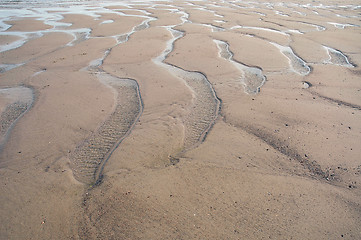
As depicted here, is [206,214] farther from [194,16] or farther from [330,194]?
[194,16]

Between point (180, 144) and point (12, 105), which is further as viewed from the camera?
point (12, 105)

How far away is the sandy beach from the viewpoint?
115 inches

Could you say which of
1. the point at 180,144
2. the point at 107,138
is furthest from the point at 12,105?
the point at 180,144

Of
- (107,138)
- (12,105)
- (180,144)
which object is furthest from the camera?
(12,105)

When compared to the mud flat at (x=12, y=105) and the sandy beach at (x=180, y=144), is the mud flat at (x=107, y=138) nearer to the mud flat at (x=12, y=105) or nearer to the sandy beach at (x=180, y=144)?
the sandy beach at (x=180, y=144)

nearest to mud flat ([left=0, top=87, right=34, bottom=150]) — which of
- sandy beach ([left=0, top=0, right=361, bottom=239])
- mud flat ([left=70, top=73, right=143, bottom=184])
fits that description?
sandy beach ([left=0, top=0, right=361, bottom=239])

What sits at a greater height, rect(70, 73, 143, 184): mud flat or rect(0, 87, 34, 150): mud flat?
rect(70, 73, 143, 184): mud flat

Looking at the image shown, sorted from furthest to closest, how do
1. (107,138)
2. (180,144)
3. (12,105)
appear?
(12,105) < (107,138) < (180,144)

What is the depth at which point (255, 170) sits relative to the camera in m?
3.57

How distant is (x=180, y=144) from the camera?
4117mm

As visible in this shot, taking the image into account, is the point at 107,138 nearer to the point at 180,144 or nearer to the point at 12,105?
the point at 180,144

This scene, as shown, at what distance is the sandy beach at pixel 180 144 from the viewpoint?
2.91 m

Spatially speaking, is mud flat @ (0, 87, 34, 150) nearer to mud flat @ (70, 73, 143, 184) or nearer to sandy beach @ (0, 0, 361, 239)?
sandy beach @ (0, 0, 361, 239)

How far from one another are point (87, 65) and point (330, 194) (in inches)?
270
